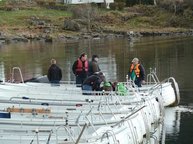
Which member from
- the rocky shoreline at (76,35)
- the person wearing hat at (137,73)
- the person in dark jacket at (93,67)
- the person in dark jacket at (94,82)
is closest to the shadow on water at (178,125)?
the person wearing hat at (137,73)

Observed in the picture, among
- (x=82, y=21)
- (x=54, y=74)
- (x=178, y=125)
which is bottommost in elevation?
(x=178, y=125)

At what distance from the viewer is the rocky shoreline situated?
91.8 metres

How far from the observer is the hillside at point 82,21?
96750 mm

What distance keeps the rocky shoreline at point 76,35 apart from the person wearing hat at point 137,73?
219 feet

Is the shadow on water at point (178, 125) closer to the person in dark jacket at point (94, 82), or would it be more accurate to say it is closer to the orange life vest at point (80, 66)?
the person in dark jacket at point (94, 82)

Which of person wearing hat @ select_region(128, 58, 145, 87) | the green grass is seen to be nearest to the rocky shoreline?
the green grass

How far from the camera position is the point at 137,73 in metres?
24.9

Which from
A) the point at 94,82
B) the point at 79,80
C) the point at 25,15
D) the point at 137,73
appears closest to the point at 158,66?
the point at 79,80

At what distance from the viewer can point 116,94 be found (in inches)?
863

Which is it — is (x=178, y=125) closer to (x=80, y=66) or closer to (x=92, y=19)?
(x=80, y=66)

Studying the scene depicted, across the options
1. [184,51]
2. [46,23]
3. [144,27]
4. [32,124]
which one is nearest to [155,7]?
[144,27]

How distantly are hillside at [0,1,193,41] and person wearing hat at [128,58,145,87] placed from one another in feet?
220

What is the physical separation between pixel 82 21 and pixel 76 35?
862 cm

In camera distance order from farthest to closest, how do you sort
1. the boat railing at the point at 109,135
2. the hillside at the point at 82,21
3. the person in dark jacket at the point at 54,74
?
the hillside at the point at 82,21 → the person in dark jacket at the point at 54,74 → the boat railing at the point at 109,135
